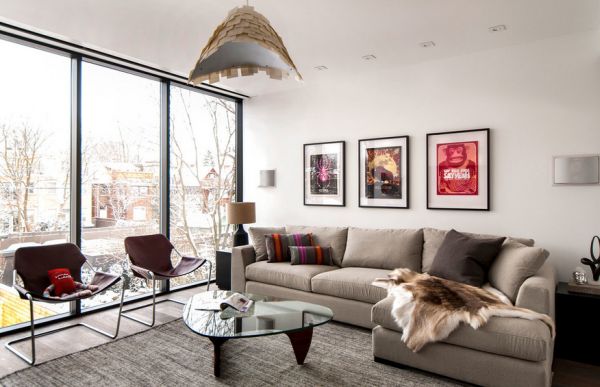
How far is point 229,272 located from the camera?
511cm

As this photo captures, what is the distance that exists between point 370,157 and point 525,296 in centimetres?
249

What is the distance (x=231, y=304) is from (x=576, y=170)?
10.6 feet

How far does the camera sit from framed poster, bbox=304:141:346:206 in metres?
5.09

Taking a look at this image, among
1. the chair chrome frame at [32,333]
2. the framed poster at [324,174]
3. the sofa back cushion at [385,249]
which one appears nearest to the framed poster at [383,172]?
the framed poster at [324,174]

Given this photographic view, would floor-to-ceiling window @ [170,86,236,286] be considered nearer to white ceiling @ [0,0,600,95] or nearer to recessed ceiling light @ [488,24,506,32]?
white ceiling @ [0,0,600,95]

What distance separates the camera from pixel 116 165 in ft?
14.6

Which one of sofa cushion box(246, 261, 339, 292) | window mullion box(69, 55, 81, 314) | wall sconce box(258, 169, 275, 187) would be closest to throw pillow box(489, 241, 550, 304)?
sofa cushion box(246, 261, 339, 292)

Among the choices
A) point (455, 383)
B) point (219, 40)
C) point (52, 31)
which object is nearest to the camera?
point (219, 40)

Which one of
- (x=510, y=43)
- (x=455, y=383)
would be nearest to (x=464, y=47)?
(x=510, y=43)

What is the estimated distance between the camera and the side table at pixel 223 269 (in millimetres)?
5121

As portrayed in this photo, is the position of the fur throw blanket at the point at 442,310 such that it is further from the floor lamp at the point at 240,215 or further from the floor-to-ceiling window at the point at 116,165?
the floor-to-ceiling window at the point at 116,165

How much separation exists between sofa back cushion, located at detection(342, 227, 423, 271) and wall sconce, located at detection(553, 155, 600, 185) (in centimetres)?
136

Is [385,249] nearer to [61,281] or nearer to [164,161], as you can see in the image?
[164,161]

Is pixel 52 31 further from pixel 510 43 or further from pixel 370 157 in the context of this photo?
pixel 510 43
